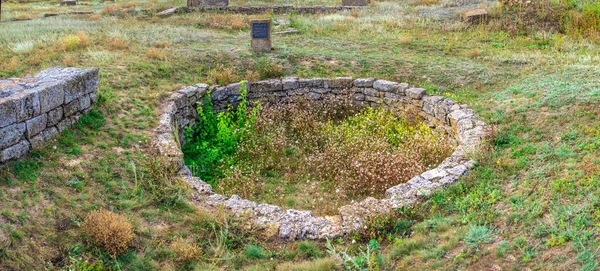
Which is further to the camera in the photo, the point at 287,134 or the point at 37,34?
the point at 37,34

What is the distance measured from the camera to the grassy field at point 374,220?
5.00 m

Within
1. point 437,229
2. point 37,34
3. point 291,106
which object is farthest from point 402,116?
point 37,34

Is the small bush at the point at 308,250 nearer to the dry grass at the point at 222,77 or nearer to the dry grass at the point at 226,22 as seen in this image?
the dry grass at the point at 222,77

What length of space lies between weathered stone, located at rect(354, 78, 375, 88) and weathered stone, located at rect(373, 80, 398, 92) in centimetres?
13

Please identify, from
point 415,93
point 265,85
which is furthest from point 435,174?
point 265,85

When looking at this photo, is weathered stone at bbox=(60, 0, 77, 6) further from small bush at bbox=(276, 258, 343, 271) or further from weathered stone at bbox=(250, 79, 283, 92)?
small bush at bbox=(276, 258, 343, 271)

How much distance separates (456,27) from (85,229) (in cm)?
1316

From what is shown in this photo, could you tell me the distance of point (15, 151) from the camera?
6.05m

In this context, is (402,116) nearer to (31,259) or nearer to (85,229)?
(85,229)

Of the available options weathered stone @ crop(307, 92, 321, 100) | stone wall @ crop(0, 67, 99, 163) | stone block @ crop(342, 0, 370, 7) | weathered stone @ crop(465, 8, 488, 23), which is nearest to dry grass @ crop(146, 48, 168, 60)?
stone wall @ crop(0, 67, 99, 163)

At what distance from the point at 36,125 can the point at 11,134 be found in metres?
0.50

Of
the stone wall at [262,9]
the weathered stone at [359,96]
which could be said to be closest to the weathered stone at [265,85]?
the weathered stone at [359,96]

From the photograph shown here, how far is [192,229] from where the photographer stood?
5.81m

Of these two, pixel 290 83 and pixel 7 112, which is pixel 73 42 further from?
pixel 7 112
